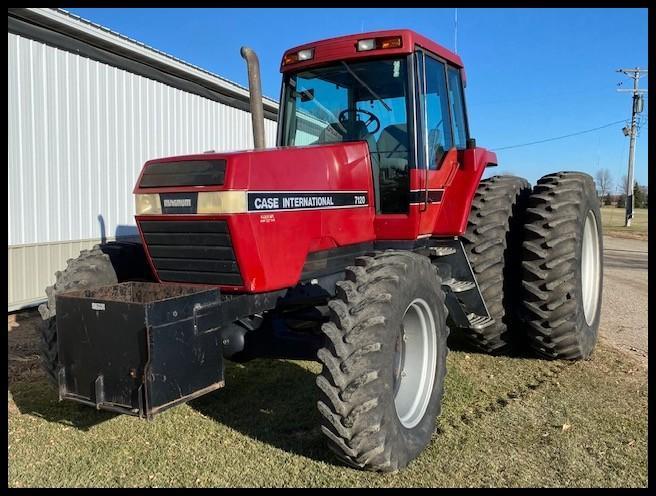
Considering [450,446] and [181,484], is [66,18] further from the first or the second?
[450,446]

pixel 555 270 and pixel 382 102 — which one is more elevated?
pixel 382 102

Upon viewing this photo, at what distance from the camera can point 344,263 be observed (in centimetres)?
411

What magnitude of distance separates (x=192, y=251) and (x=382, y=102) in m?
1.85

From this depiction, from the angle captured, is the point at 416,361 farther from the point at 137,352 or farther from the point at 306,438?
the point at 137,352

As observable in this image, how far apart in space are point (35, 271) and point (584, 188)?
641cm

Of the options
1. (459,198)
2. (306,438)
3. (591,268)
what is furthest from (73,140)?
(591,268)

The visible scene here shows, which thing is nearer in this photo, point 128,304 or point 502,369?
point 128,304

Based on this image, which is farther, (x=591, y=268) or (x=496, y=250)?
(x=591, y=268)


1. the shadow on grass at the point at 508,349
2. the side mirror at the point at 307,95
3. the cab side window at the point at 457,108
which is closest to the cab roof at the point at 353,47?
the side mirror at the point at 307,95

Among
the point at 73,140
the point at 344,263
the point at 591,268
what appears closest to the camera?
the point at 344,263

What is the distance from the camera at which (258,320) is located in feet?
13.5

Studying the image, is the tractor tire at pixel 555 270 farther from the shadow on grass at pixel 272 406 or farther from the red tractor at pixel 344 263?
the shadow on grass at pixel 272 406

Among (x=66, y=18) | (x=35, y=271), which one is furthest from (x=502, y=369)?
(x=66, y=18)

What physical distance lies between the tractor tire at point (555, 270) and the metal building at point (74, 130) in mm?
5847
